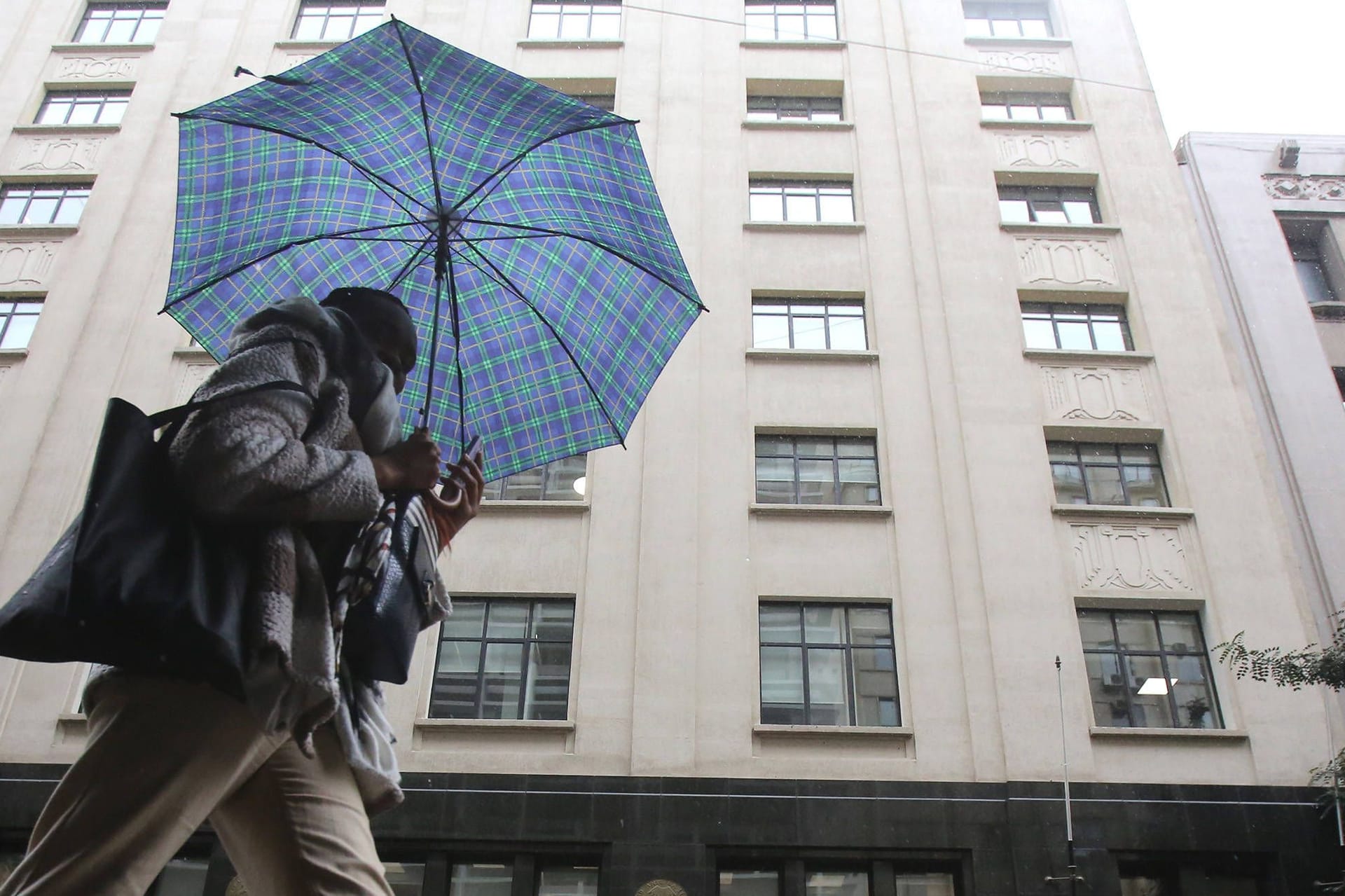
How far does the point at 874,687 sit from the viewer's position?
1505cm

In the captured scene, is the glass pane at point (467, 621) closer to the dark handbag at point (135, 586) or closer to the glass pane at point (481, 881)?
the glass pane at point (481, 881)

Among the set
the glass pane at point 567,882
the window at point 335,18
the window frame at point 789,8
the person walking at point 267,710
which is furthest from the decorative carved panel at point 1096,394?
the person walking at point 267,710

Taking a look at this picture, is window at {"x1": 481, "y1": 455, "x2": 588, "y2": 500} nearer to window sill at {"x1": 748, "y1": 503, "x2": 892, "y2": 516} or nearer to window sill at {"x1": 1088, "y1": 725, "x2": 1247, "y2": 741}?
window sill at {"x1": 748, "y1": 503, "x2": 892, "y2": 516}

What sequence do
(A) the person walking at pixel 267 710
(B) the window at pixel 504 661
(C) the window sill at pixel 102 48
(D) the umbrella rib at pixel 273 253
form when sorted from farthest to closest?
(C) the window sill at pixel 102 48
(B) the window at pixel 504 661
(D) the umbrella rib at pixel 273 253
(A) the person walking at pixel 267 710

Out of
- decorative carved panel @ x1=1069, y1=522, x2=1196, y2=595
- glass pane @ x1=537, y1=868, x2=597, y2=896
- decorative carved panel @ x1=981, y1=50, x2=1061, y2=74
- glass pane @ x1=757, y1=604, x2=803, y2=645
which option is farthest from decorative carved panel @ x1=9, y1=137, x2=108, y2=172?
decorative carved panel @ x1=1069, y1=522, x2=1196, y2=595

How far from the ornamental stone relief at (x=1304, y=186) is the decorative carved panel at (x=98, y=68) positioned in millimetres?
24026

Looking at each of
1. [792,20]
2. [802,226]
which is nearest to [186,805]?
[802,226]

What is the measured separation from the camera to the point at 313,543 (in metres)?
2.47

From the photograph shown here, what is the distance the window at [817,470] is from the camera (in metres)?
16.9

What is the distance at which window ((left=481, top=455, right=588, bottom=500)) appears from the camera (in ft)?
55.5

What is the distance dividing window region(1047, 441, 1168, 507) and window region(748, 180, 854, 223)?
236 inches

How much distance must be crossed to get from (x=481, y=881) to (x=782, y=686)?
15.6ft

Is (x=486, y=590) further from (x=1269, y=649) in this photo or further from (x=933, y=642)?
(x=1269, y=649)

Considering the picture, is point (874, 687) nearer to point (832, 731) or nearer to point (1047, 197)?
point (832, 731)
